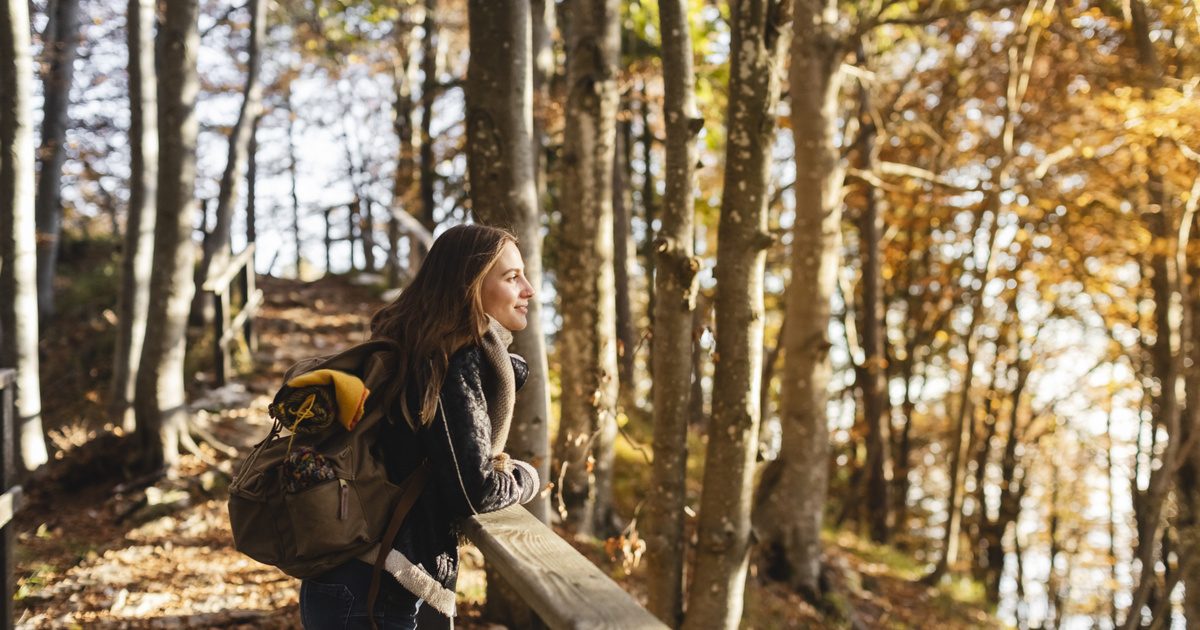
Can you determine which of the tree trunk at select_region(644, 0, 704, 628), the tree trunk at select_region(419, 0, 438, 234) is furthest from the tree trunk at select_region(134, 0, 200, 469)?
the tree trunk at select_region(419, 0, 438, 234)

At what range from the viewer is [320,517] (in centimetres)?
209

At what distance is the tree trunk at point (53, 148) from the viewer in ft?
41.2

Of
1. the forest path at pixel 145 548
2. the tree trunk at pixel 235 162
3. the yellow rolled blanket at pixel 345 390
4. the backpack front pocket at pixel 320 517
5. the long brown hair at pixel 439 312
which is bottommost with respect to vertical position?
the forest path at pixel 145 548

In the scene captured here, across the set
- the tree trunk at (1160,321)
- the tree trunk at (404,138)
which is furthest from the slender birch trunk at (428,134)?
the tree trunk at (1160,321)

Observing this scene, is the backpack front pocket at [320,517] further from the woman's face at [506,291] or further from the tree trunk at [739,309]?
the tree trunk at [739,309]

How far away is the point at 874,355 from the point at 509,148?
10.4 m

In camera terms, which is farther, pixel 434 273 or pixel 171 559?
pixel 171 559

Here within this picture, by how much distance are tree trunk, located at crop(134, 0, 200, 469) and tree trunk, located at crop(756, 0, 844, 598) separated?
5.48 m

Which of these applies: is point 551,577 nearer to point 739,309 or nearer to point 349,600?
point 349,600

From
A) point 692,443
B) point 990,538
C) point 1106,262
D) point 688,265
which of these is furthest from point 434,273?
point 990,538

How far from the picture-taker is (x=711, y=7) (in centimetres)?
1232

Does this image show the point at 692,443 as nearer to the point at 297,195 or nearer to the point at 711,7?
the point at 711,7

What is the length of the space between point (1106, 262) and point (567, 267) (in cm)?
1219

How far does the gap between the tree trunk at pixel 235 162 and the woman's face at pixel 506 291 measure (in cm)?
975
